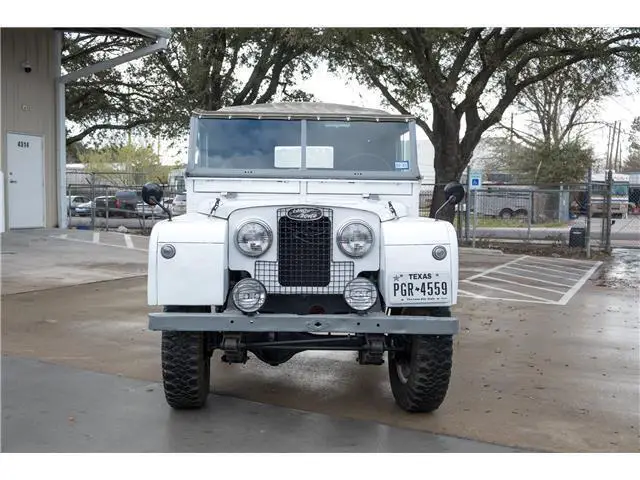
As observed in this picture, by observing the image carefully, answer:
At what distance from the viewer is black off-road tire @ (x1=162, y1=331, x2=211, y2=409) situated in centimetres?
457

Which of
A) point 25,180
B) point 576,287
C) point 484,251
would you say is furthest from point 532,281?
point 25,180

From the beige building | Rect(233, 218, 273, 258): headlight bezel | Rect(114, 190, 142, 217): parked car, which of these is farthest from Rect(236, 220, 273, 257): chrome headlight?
Rect(114, 190, 142, 217): parked car

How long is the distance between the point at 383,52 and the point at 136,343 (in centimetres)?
1319

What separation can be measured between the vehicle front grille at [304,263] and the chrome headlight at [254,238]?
0.08 m

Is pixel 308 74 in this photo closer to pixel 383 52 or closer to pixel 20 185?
pixel 383 52

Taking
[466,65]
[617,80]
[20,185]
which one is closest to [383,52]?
[466,65]

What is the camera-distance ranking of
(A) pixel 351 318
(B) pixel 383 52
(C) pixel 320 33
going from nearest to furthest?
(A) pixel 351 318
(C) pixel 320 33
(B) pixel 383 52

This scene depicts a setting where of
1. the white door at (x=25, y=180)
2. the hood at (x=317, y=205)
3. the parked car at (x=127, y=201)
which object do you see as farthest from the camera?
the parked car at (x=127, y=201)

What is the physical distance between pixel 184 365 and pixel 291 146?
2013 mm

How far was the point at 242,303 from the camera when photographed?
4.39 metres

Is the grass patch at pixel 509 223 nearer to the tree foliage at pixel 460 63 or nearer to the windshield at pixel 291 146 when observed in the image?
the tree foliage at pixel 460 63

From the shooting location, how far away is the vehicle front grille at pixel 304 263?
462 cm

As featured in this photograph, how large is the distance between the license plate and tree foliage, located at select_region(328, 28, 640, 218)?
11.2m

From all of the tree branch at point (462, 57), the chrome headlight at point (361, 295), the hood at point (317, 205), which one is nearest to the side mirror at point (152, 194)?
the hood at point (317, 205)
